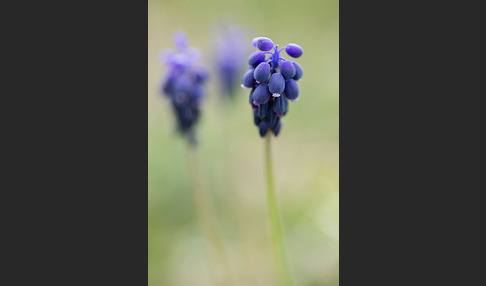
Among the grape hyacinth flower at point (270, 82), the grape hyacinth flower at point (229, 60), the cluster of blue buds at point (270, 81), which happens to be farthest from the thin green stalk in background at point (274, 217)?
the grape hyacinth flower at point (229, 60)

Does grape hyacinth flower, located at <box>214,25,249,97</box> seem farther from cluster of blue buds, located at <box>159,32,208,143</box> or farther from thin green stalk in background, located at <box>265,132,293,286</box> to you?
thin green stalk in background, located at <box>265,132,293,286</box>

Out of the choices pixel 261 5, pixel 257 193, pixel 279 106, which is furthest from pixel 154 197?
pixel 261 5

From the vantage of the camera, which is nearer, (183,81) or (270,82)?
(270,82)

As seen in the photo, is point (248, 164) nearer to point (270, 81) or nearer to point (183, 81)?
point (183, 81)

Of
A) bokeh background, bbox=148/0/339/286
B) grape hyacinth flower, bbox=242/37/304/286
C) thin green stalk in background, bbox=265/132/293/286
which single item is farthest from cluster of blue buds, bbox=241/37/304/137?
bokeh background, bbox=148/0/339/286

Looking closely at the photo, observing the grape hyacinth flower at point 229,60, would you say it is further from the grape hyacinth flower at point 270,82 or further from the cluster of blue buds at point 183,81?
the grape hyacinth flower at point 270,82

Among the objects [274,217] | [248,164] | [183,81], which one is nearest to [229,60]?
[183,81]
